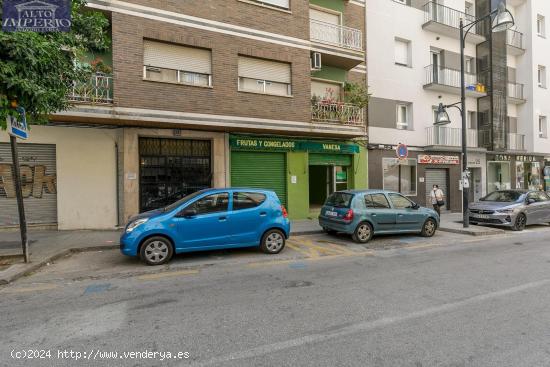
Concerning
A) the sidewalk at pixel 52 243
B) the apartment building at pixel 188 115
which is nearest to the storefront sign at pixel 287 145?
the apartment building at pixel 188 115

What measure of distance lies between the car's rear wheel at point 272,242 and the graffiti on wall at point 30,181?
23.8ft

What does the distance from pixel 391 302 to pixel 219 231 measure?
3822 millimetres

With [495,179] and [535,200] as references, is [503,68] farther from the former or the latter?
[535,200]

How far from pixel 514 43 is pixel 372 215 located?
19.2 meters

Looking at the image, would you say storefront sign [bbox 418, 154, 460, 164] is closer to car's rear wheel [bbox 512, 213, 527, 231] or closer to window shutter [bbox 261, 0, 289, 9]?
car's rear wheel [bbox 512, 213, 527, 231]

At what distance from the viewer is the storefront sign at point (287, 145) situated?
39.6 feet

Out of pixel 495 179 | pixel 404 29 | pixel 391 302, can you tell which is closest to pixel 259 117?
pixel 391 302

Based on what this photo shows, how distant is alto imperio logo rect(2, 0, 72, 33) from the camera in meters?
5.04

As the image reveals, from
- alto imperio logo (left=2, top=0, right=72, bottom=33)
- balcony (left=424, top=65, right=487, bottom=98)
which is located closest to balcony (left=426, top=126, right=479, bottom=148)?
balcony (left=424, top=65, right=487, bottom=98)

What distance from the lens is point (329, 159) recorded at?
14.0m

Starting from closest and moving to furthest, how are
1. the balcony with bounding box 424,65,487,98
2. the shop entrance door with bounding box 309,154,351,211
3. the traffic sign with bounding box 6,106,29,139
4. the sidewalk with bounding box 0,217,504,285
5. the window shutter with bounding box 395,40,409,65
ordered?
the traffic sign with bounding box 6,106,29,139 → the sidewalk with bounding box 0,217,504,285 → the shop entrance door with bounding box 309,154,351,211 → the window shutter with bounding box 395,40,409,65 → the balcony with bounding box 424,65,487,98

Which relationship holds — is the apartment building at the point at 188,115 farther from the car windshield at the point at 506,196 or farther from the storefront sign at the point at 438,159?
the car windshield at the point at 506,196

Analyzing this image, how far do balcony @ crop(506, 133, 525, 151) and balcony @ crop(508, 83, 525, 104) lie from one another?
2140 mm

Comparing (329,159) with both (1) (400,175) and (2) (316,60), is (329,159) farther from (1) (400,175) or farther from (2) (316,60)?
(1) (400,175)
